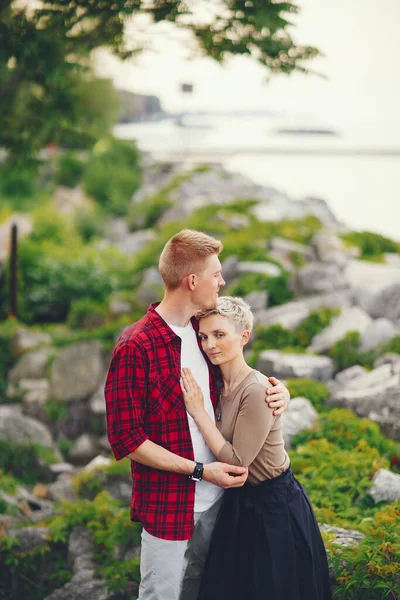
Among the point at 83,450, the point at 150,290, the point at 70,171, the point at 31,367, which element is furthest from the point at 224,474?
the point at 70,171

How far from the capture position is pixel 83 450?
27.9ft

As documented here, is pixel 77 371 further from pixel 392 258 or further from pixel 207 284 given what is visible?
pixel 207 284

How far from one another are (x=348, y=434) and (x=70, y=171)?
25896 mm

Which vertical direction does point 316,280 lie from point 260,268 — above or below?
below

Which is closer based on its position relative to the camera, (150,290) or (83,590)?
(83,590)

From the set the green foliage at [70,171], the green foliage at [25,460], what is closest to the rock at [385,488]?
the green foliage at [25,460]

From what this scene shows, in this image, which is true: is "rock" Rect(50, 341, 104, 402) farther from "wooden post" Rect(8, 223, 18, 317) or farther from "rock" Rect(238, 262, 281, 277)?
"wooden post" Rect(8, 223, 18, 317)

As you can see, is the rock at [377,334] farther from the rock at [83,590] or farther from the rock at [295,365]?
the rock at [83,590]

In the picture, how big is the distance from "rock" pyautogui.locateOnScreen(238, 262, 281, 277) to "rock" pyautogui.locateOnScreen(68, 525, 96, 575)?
5890 millimetres

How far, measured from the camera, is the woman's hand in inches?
132

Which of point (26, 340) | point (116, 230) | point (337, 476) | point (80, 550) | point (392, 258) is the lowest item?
point (80, 550)

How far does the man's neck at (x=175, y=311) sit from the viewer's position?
136 inches

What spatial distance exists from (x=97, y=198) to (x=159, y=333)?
23.5 meters

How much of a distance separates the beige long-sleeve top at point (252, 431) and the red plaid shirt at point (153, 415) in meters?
0.21
